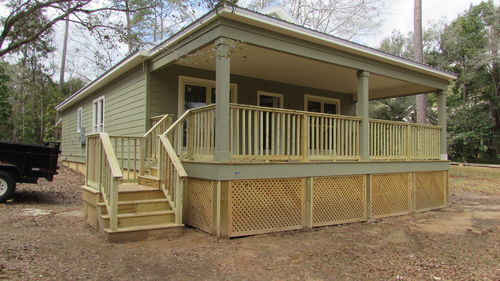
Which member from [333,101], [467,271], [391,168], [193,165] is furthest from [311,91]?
[467,271]

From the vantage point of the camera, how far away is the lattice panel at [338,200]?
7223 millimetres

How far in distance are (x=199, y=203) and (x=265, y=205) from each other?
1.16 meters

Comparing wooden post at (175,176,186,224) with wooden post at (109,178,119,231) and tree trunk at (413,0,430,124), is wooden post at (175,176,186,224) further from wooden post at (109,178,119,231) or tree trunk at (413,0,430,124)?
tree trunk at (413,0,430,124)

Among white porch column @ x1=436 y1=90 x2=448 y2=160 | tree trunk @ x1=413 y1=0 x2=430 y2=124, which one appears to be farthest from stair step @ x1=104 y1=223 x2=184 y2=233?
tree trunk @ x1=413 y1=0 x2=430 y2=124

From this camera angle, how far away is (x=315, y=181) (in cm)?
720

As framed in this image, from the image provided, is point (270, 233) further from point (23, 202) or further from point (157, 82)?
point (23, 202)

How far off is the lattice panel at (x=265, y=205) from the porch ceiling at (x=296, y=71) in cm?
246

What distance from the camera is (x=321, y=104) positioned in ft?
41.2

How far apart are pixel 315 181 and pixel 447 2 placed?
37.1 m

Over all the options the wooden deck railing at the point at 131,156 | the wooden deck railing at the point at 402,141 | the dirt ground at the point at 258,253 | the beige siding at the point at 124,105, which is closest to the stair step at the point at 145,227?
the dirt ground at the point at 258,253

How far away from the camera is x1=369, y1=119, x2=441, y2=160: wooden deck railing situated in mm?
8641

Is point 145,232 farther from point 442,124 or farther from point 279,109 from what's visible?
point 442,124

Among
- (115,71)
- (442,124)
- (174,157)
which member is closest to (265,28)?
(174,157)

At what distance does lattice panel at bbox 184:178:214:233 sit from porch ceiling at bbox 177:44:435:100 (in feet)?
7.38
